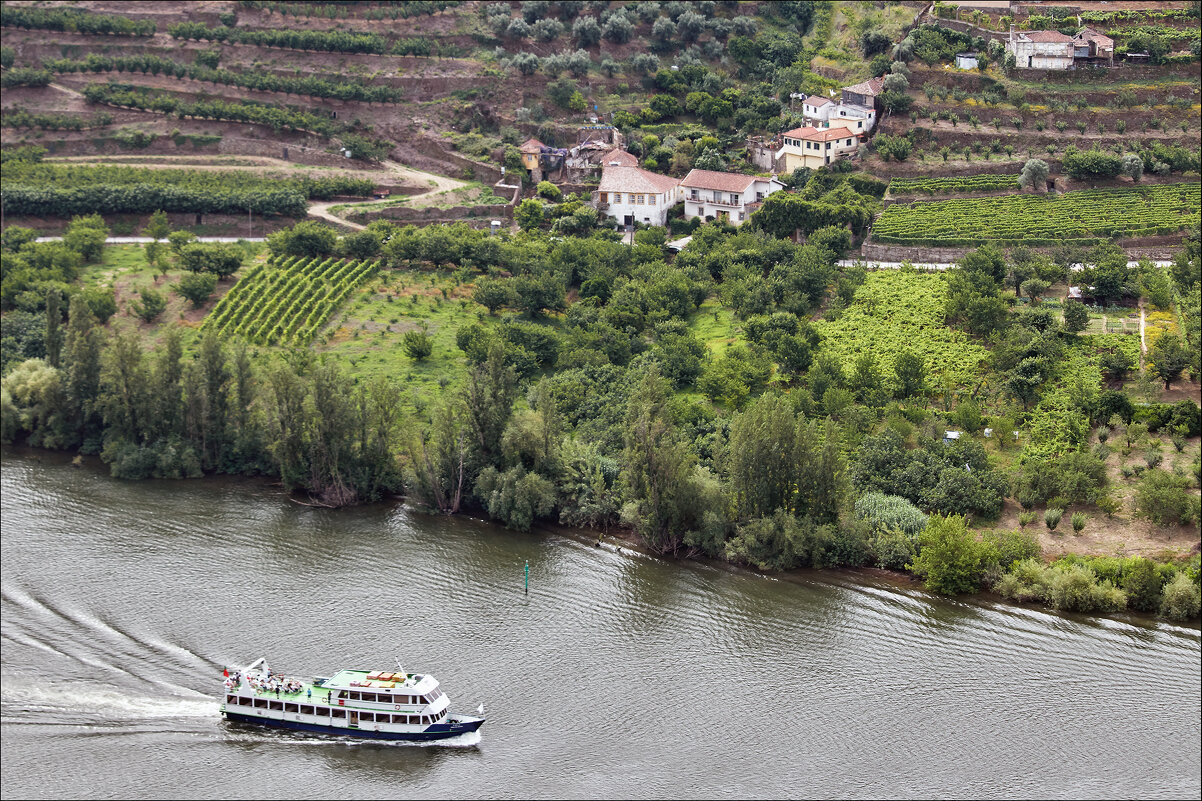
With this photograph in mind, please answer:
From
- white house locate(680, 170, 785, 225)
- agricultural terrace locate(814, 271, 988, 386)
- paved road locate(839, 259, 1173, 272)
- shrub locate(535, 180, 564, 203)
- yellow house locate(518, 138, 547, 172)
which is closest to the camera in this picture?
agricultural terrace locate(814, 271, 988, 386)

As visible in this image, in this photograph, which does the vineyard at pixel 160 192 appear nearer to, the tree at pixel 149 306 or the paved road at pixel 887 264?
the tree at pixel 149 306

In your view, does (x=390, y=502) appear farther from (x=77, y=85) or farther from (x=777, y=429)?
(x=77, y=85)

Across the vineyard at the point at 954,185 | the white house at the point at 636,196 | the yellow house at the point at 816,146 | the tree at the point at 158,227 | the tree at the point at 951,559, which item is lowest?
the tree at the point at 951,559

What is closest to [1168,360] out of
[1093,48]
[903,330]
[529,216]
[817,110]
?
[903,330]

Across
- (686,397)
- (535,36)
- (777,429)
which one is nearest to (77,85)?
(535,36)

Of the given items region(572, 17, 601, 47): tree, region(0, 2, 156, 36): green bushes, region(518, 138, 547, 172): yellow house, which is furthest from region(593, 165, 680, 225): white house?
region(0, 2, 156, 36): green bushes

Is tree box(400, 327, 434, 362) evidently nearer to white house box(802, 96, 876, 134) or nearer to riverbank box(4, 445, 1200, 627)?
riverbank box(4, 445, 1200, 627)

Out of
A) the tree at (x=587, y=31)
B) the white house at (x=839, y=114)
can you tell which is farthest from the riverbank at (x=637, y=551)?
the tree at (x=587, y=31)
